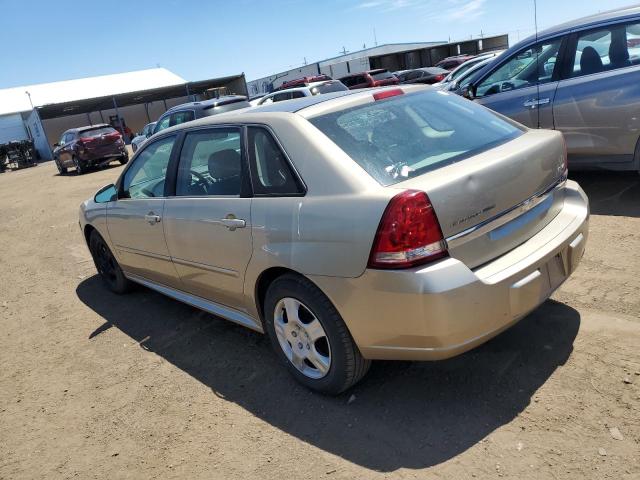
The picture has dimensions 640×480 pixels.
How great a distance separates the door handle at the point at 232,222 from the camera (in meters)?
3.09

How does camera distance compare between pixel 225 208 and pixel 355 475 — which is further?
pixel 225 208

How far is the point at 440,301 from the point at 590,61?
4.22 m

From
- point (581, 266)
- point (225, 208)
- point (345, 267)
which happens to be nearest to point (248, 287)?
point (225, 208)

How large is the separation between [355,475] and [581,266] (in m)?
2.68

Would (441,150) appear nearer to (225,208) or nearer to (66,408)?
(225,208)

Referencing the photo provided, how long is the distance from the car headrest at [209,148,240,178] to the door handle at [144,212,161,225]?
2.20ft

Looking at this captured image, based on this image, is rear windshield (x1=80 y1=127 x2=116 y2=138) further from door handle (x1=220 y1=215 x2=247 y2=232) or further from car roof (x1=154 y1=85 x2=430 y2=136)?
door handle (x1=220 y1=215 x2=247 y2=232)

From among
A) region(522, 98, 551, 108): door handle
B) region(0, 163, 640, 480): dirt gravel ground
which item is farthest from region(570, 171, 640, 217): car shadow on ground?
region(522, 98, 551, 108): door handle

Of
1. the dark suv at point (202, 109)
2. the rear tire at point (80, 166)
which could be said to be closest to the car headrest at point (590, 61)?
the dark suv at point (202, 109)

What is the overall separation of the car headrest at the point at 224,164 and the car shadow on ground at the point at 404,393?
1.28m

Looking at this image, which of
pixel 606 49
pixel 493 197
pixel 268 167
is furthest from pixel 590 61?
pixel 268 167

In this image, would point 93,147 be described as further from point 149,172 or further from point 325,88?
point 149,172

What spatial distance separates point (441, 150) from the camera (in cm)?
288

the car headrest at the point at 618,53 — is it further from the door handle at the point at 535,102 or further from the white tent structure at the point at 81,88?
the white tent structure at the point at 81,88
